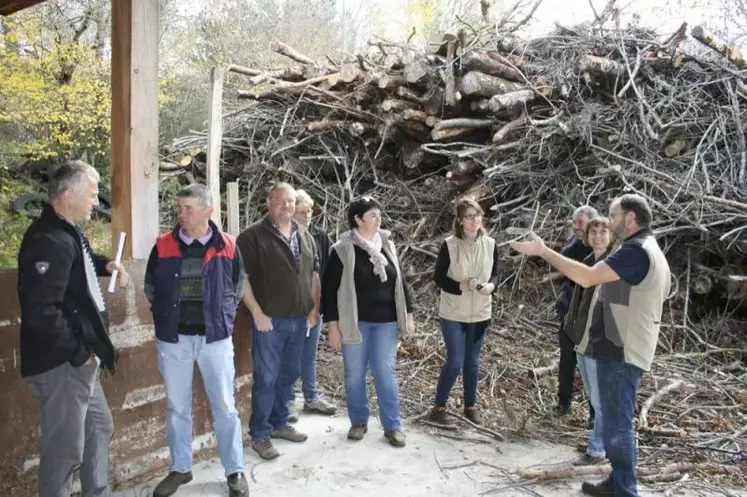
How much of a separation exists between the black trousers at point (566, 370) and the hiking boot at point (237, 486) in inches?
105

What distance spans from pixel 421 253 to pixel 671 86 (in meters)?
3.67

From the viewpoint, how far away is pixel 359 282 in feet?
14.1

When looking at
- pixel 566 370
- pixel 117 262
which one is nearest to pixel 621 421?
pixel 566 370

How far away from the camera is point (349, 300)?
4.28 meters

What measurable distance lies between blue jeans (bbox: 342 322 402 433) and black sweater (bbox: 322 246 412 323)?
3.9 inches


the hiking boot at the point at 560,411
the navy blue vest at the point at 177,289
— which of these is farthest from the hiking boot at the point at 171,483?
the hiking boot at the point at 560,411

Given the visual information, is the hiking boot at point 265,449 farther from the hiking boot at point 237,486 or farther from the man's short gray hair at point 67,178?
the man's short gray hair at point 67,178

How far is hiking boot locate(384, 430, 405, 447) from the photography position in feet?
14.1

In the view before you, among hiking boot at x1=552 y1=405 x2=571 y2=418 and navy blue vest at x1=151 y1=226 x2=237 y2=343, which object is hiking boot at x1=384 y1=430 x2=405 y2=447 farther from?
navy blue vest at x1=151 y1=226 x2=237 y2=343

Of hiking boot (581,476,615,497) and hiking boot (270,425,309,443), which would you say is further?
hiking boot (270,425,309,443)

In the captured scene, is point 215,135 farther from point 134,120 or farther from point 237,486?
point 237,486

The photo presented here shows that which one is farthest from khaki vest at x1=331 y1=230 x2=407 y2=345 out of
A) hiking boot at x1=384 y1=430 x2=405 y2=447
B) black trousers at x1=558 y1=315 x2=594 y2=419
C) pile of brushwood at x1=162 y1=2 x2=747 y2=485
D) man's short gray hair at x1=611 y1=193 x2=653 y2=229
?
man's short gray hair at x1=611 y1=193 x2=653 y2=229

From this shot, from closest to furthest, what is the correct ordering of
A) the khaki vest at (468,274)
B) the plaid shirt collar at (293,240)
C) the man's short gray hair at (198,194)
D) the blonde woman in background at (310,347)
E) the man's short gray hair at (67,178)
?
the man's short gray hair at (67,178) → the man's short gray hair at (198,194) → the plaid shirt collar at (293,240) → the khaki vest at (468,274) → the blonde woman in background at (310,347)

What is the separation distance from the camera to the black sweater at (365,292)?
169 inches
